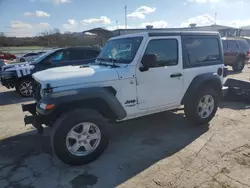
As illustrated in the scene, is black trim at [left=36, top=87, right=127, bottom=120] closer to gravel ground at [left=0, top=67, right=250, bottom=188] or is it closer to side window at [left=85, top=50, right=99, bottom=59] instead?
gravel ground at [left=0, top=67, right=250, bottom=188]

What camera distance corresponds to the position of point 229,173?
3.28 meters

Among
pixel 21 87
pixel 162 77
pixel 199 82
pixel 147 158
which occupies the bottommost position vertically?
pixel 147 158

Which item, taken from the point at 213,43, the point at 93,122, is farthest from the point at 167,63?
the point at 93,122

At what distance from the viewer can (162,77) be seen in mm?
4285

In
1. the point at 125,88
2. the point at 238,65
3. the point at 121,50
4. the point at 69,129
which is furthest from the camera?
the point at 238,65

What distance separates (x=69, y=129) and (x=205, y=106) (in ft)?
10.1

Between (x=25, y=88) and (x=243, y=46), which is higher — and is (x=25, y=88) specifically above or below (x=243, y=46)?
below

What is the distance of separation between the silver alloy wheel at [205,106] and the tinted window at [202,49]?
82 cm

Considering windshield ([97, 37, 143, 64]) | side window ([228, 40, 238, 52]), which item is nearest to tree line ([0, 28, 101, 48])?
side window ([228, 40, 238, 52])

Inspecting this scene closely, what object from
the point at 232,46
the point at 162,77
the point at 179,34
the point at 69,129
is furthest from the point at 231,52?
the point at 69,129

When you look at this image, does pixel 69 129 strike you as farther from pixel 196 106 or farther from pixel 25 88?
pixel 25 88

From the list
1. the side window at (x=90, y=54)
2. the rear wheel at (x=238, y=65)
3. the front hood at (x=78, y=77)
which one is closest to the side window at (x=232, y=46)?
the rear wheel at (x=238, y=65)

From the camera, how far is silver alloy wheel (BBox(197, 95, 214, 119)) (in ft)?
16.3

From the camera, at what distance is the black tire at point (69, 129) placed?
10.9 ft
